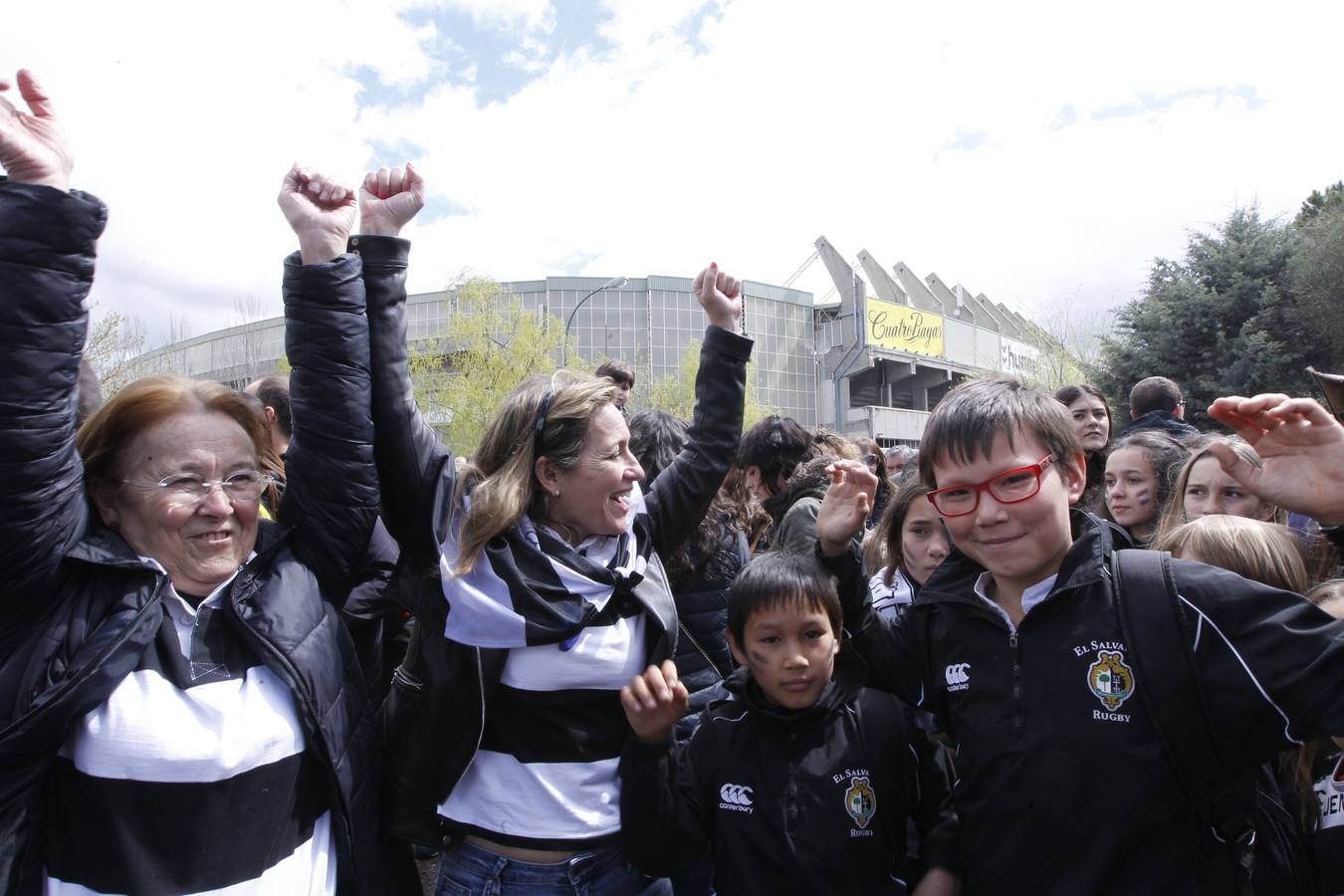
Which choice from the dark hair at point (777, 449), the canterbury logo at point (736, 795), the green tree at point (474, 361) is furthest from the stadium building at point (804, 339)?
the canterbury logo at point (736, 795)

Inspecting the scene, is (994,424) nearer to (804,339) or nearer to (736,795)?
(736,795)

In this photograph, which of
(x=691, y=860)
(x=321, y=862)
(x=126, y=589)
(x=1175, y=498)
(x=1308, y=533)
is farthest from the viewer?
(x=1175, y=498)

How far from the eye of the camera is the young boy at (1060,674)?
150 centimetres

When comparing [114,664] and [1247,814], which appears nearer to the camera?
[114,664]

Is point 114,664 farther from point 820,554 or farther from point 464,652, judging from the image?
point 820,554

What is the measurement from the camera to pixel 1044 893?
1601 mm

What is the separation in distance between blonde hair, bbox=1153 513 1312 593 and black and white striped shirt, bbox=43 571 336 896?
7.60ft

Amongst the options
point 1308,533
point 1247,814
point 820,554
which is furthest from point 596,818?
point 1308,533

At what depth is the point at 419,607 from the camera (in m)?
1.86

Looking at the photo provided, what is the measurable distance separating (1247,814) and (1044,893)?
17.5 inches

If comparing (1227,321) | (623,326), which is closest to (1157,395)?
(1227,321)

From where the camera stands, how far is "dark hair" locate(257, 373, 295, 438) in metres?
3.79

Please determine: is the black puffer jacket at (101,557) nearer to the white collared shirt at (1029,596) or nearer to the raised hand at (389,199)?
the raised hand at (389,199)

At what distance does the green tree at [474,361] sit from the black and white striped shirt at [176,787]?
85.6 ft
